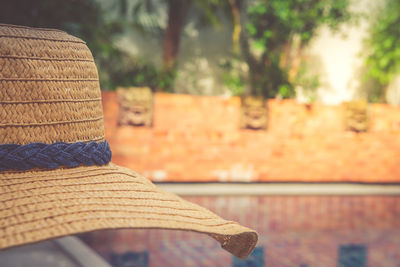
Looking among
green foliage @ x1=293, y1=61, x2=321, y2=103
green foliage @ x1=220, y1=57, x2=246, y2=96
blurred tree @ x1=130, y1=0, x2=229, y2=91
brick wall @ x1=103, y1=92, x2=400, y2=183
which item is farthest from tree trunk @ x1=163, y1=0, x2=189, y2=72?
green foliage @ x1=293, y1=61, x2=321, y2=103

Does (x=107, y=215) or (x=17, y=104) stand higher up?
(x=17, y=104)

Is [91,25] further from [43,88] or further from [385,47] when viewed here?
[43,88]

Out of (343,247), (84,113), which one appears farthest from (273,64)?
(84,113)

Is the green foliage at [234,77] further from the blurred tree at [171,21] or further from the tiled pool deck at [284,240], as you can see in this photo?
the tiled pool deck at [284,240]

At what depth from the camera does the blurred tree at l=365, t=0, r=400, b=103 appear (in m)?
9.00

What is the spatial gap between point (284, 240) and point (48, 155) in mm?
3320

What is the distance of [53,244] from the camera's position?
3072 millimetres

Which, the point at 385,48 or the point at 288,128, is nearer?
the point at 288,128

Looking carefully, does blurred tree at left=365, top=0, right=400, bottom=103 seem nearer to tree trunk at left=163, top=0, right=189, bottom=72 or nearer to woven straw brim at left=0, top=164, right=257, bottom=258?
tree trunk at left=163, top=0, right=189, bottom=72

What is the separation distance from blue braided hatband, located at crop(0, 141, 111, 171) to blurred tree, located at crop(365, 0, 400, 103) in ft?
28.6

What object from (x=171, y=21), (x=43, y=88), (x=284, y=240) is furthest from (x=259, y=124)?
(x=43, y=88)

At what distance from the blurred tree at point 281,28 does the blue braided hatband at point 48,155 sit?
22.6 ft

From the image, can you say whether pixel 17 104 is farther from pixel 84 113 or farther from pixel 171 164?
pixel 171 164

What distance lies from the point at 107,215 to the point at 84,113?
31 centimetres
